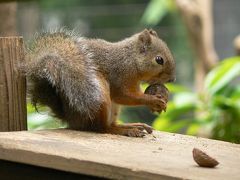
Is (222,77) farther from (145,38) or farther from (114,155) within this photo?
(114,155)

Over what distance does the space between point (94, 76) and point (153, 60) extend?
1.67 ft

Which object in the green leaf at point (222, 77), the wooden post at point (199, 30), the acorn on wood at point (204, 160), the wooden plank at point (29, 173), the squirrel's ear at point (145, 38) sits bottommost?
the wooden plank at point (29, 173)

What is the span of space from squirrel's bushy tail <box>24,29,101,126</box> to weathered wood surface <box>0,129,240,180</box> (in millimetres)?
164

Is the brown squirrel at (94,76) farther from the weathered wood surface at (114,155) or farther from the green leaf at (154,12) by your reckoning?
the green leaf at (154,12)

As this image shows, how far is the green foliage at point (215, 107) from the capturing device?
416 centimetres

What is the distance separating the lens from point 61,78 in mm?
2432

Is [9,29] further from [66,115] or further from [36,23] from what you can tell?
[36,23]

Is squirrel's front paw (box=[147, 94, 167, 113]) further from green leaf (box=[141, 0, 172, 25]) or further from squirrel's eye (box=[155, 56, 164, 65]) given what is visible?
green leaf (box=[141, 0, 172, 25])

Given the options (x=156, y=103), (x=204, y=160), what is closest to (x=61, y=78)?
(x=156, y=103)

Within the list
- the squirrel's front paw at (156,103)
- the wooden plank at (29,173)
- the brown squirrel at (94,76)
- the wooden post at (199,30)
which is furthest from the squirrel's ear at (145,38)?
the wooden post at (199,30)

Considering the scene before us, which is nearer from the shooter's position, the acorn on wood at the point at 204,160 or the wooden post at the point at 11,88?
the acorn on wood at the point at 204,160

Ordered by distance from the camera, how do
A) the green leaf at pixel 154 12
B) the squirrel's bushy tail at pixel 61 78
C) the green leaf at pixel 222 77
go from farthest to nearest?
the green leaf at pixel 154 12 < the green leaf at pixel 222 77 < the squirrel's bushy tail at pixel 61 78

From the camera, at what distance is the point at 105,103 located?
2527mm

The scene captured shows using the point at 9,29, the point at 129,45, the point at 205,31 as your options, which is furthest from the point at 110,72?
the point at 205,31
